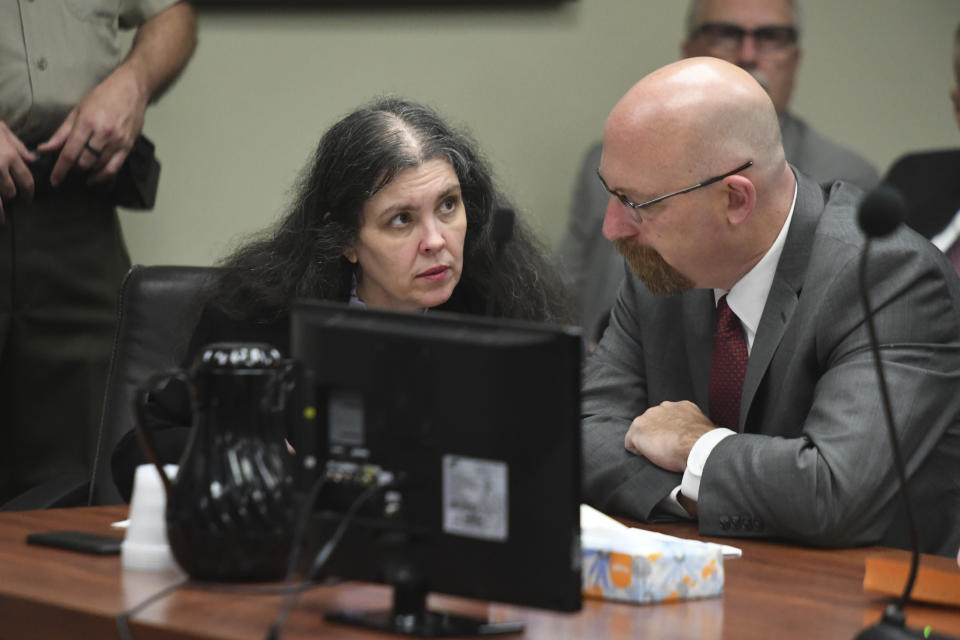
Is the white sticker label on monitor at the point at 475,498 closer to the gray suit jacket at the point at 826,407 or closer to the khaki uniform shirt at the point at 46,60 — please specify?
the gray suit jacket at the point at 826,407

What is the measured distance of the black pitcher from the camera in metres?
1.39

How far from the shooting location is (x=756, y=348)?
6.72 ft

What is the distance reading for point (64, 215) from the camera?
2842mm

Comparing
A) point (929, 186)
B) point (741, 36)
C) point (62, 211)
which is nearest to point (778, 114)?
point (741, 36)

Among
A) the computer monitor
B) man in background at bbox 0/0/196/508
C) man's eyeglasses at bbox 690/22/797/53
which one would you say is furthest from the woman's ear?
man's eyeglasses at bbox 690/22/797/53

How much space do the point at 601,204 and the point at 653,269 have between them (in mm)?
1555

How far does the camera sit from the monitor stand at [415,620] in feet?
4.01

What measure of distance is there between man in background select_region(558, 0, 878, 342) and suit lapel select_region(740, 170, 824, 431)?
5.20 ft

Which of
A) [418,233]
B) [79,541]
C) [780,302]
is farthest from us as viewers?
[418,233]

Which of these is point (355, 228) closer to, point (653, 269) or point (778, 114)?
point (653, 269)

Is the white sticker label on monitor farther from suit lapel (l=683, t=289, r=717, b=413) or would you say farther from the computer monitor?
suit lapel (l=683, t=289, r=717, b=413)

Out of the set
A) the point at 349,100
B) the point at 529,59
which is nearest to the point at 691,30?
the point at 529,59

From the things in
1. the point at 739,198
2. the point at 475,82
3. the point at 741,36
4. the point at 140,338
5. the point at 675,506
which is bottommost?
the point at 675,506

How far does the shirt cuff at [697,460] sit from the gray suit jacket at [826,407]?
3 cm
